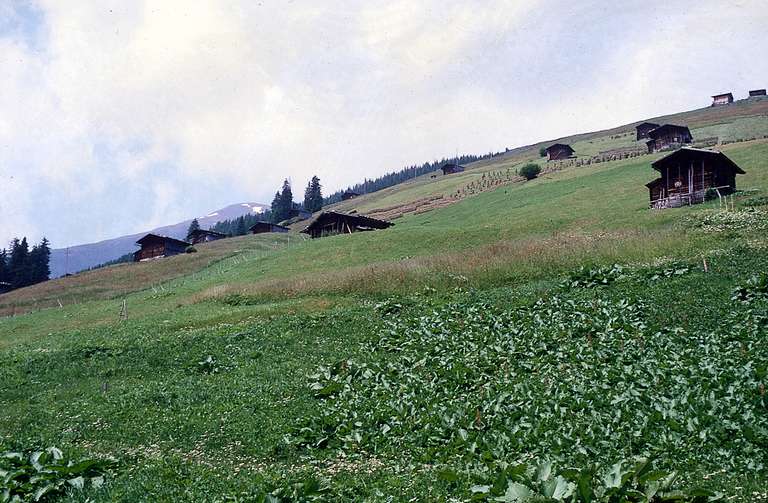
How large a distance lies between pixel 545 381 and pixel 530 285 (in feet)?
39.1

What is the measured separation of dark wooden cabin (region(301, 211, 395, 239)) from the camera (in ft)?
284

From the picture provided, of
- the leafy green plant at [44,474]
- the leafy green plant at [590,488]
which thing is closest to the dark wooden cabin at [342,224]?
the leafy green plant at [44,474]

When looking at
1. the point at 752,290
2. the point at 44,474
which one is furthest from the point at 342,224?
the point at 44,474

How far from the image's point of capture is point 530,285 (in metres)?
29.0

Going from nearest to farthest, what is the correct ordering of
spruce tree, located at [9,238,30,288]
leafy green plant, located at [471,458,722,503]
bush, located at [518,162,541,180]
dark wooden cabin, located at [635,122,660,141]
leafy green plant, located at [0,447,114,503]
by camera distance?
leafy green plant, located at [471,458,722,503] < leafy green plant, located at [0,447,114,503] < bush, located at [518,162,541,180] < spruce tree, located at [9,238,30,288] < dark wooden cabin, located at [635,122,660,141]

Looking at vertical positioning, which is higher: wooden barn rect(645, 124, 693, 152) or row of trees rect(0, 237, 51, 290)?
wooden barn rect(645, 124, 693, 152)

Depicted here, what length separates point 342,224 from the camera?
88.4m

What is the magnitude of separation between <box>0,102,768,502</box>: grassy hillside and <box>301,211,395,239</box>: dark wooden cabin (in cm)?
4658

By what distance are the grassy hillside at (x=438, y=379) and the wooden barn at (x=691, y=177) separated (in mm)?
16763

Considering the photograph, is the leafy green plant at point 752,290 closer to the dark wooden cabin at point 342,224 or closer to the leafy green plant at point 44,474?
the leafy green plant at point 44,474

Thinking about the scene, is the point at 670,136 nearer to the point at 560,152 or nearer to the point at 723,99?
the point at 560,152

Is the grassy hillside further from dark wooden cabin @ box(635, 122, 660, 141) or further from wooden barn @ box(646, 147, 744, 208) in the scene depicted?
dark wooden cabin @ box(635, 122, 660, 141)

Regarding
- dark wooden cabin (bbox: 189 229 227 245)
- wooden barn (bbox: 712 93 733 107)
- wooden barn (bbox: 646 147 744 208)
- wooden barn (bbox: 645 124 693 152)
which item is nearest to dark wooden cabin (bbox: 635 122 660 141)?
wooden barn (bbox: 645 124 693 152)

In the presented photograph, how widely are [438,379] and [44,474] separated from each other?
35.0ft
